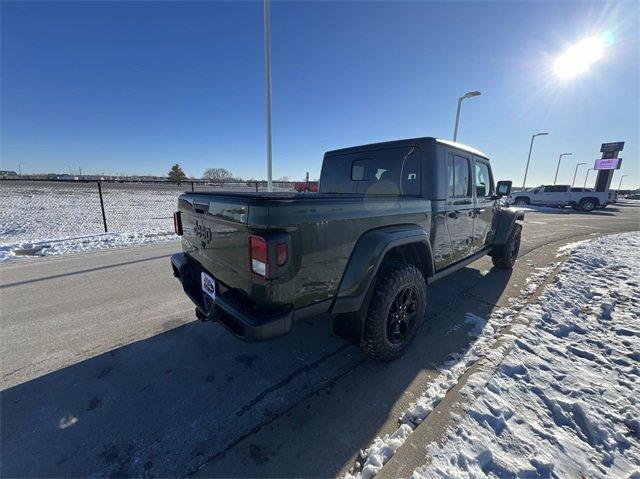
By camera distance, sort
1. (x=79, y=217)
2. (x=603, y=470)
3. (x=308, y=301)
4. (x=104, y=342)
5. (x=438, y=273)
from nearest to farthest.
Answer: (x=603, y=470) < (x=308, y=301) < (x=104, y=342) < (x=438, y=273) < (x=79, y=217)

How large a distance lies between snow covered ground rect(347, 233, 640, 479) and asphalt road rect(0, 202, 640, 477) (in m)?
0.21

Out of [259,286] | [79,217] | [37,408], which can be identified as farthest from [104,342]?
[79,217]

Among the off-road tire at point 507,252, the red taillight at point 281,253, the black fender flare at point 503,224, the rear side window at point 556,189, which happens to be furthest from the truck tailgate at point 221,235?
the rear side window at point 556,189

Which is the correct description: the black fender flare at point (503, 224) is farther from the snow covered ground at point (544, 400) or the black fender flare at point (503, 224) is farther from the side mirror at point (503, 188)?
the snow covered ground at point (544, 400)

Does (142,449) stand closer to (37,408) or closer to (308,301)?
(37,408)

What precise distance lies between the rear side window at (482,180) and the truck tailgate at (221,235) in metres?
3.52

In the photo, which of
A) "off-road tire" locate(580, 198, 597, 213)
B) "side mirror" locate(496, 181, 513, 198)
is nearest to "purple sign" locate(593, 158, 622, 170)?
"off-road tire" locate(580, 198, 597, 213)

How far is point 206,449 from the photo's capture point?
1.72 meters

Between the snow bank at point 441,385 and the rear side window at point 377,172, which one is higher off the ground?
the rear side window at point 377,172

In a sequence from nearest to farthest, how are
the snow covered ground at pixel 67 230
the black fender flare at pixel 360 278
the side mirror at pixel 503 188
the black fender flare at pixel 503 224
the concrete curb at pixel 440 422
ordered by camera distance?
1. the concrete curb at pixel 440 422
2. the black fender flare at pixel 360 278
3. the side mirror at pixel 503 188
4. the black fender flare at pixel 503 224
5. the snow covered ground at pixel 67 230

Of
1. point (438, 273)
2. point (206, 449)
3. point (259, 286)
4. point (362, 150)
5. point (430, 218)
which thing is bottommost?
point (206, 449)

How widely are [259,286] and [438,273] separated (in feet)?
7.72

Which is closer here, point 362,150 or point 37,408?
point 37,408

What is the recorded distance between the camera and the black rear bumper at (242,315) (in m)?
1.73
